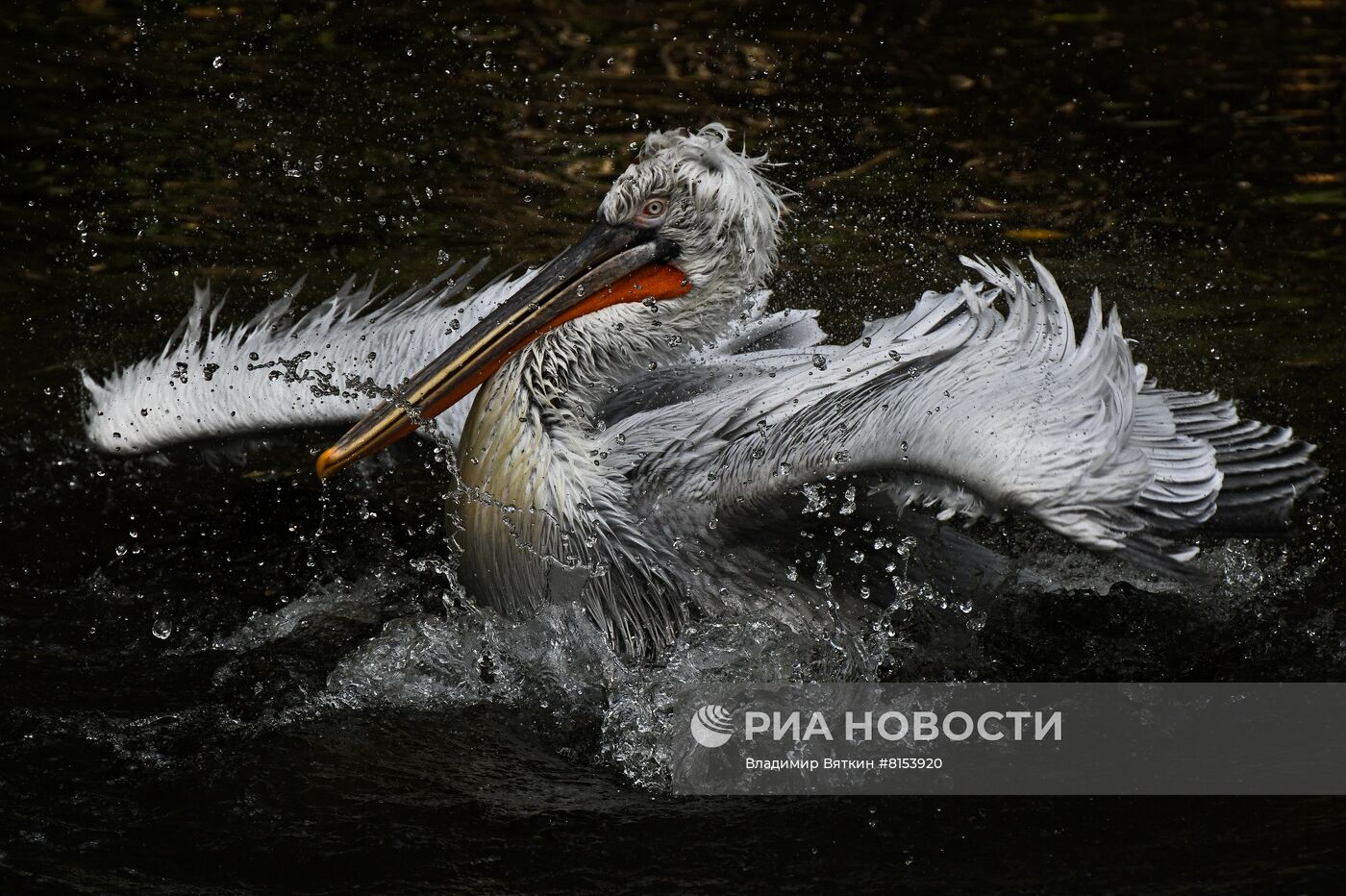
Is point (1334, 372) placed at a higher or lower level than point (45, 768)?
higher

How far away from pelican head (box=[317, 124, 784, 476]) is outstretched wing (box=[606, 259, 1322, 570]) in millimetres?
187

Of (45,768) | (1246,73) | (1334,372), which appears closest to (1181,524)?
(1334,372)

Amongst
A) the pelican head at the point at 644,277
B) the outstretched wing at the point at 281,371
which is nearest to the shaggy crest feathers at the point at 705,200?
the pelican head at the point at 644,277

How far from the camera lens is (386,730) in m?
3.42

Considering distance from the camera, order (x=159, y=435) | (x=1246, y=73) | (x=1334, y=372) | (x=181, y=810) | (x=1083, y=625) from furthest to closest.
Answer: (x=1246, y=73)
(x=1334, y=372)
(x=159, y=435)
(x=1083, y=625)
(x=181, y=810)

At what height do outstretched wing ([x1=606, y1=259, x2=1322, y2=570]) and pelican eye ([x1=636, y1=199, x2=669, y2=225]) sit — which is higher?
pelican eye ([x1=636, y1=199, x2=669, y2=225])

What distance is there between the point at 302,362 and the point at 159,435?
16.4 inches

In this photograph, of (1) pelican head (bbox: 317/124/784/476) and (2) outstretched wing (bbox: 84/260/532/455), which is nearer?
(1) pelican head (bbox: 317/124/784/476)

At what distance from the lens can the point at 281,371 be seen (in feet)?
13.9

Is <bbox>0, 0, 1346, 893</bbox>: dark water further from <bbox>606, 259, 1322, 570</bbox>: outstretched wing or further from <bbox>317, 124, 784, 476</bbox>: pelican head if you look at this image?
<bbox>317, 124, 784, 476</bbox>: pelican head

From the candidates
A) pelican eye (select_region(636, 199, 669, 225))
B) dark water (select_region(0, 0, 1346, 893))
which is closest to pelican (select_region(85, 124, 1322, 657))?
Result: pelican eye (select_region(636, 199, 669, 225))

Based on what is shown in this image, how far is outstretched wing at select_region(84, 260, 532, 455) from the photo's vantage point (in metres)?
4.20

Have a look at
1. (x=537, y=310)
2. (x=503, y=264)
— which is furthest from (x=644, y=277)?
(x=503, y=264)

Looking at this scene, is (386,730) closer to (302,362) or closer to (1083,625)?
(302,362)
